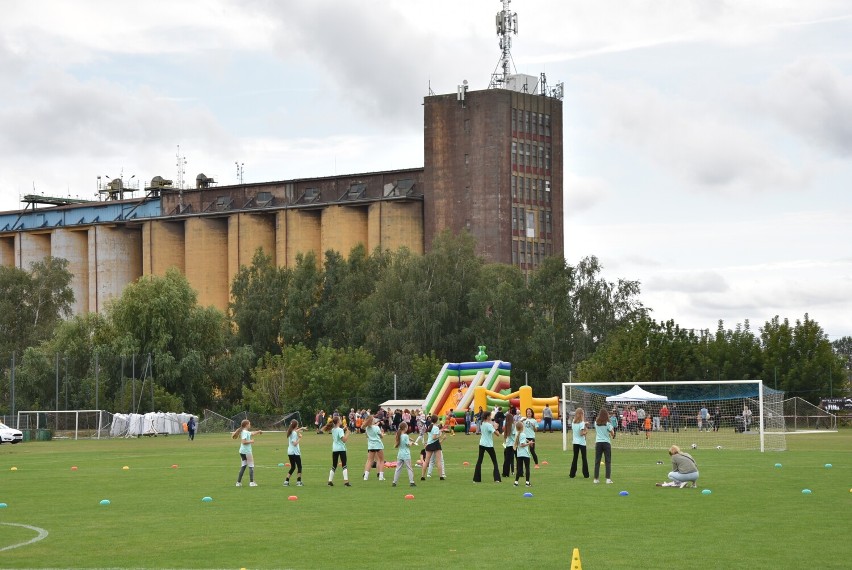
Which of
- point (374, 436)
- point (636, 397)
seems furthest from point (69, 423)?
point (374, 436)

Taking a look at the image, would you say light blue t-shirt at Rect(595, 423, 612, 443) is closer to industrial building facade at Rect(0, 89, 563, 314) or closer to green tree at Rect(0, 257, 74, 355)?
industrial building facade at Rect(0, 89, 563, 314)

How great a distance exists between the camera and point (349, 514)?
78.1 feet

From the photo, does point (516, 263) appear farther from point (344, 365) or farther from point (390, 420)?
point (390, 420)

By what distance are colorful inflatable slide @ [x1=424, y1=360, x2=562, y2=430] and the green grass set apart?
113 feet

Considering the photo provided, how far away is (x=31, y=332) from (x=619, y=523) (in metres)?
99.9

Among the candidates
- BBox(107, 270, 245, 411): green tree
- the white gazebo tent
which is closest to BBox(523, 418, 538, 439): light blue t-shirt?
the white gazebo tent

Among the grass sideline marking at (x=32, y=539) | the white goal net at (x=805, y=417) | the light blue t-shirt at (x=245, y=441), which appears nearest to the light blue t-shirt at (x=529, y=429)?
the light blue t-shirt at (x=245, y=441)

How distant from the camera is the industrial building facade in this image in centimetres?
11594

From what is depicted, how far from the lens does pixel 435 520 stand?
2247 centimetres

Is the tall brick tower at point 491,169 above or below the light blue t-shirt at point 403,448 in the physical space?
above

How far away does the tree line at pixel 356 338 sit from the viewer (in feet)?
285

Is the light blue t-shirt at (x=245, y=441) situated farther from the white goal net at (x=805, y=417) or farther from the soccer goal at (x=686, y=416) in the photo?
the white goal net at (x=805, y=417)

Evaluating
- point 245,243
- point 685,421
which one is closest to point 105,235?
point 245,243

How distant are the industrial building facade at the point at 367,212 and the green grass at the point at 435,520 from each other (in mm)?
76153
